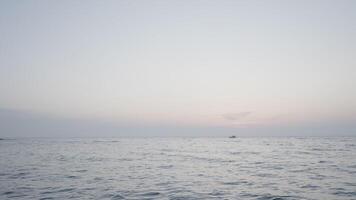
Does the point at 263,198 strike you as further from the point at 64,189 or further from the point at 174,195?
the point at 64,189

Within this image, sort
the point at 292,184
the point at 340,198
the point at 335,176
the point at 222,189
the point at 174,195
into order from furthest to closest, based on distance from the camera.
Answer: the point at 335,176 → the point at 292,184 → the point at 222,189 → the point at 174,195 → the point at 340,198

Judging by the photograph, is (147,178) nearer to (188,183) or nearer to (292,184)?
(188,183)

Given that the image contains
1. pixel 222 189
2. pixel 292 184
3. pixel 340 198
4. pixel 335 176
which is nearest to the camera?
pixel 340 198

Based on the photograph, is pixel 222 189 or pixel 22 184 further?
pixel 22 184

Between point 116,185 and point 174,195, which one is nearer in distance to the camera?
point 174,195

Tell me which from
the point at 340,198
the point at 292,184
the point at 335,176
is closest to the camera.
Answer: the point at 340,198

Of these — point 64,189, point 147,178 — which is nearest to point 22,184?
point 64,189

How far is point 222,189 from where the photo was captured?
70.3 ft

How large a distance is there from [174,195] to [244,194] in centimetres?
466

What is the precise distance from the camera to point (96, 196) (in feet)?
62.1

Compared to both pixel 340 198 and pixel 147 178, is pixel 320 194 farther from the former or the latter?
pixel 147 178

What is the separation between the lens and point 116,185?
2320 centimetres

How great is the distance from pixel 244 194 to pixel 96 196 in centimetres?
966

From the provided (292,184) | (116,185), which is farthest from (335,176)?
(116,185)
